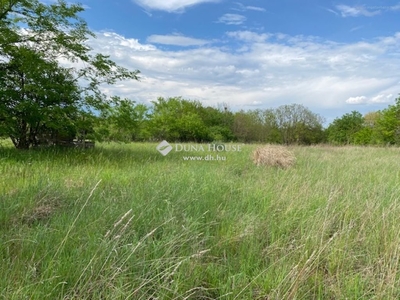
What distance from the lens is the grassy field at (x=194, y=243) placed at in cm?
162

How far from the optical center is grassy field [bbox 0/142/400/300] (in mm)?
1624

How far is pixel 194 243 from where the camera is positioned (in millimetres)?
2209

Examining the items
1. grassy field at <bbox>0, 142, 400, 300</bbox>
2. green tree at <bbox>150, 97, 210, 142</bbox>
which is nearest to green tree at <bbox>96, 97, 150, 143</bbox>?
grassy field at <bbox>0, 142, 400, 300</bbox>

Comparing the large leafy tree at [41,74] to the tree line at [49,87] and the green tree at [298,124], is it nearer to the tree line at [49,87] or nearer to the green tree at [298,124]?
the tree line at [49,87]

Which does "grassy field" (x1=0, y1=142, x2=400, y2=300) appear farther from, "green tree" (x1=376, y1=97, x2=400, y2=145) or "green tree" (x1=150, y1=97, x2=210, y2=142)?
"green tree" (x1=376, y1=97, x2=400, y2=145)

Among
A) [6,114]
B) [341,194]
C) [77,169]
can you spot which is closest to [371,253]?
[341,194]

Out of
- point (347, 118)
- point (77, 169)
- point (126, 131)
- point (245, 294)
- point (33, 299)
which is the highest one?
point (347, 118)

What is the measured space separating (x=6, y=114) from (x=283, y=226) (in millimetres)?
7290

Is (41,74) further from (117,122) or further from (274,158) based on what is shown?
(274,158)

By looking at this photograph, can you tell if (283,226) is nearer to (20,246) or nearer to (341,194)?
(341,194)

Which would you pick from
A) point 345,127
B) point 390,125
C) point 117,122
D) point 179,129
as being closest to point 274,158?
point 117,122

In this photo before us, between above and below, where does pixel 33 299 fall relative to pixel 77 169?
below

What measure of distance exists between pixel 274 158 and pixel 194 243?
5574 millimetres

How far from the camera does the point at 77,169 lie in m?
5.06
